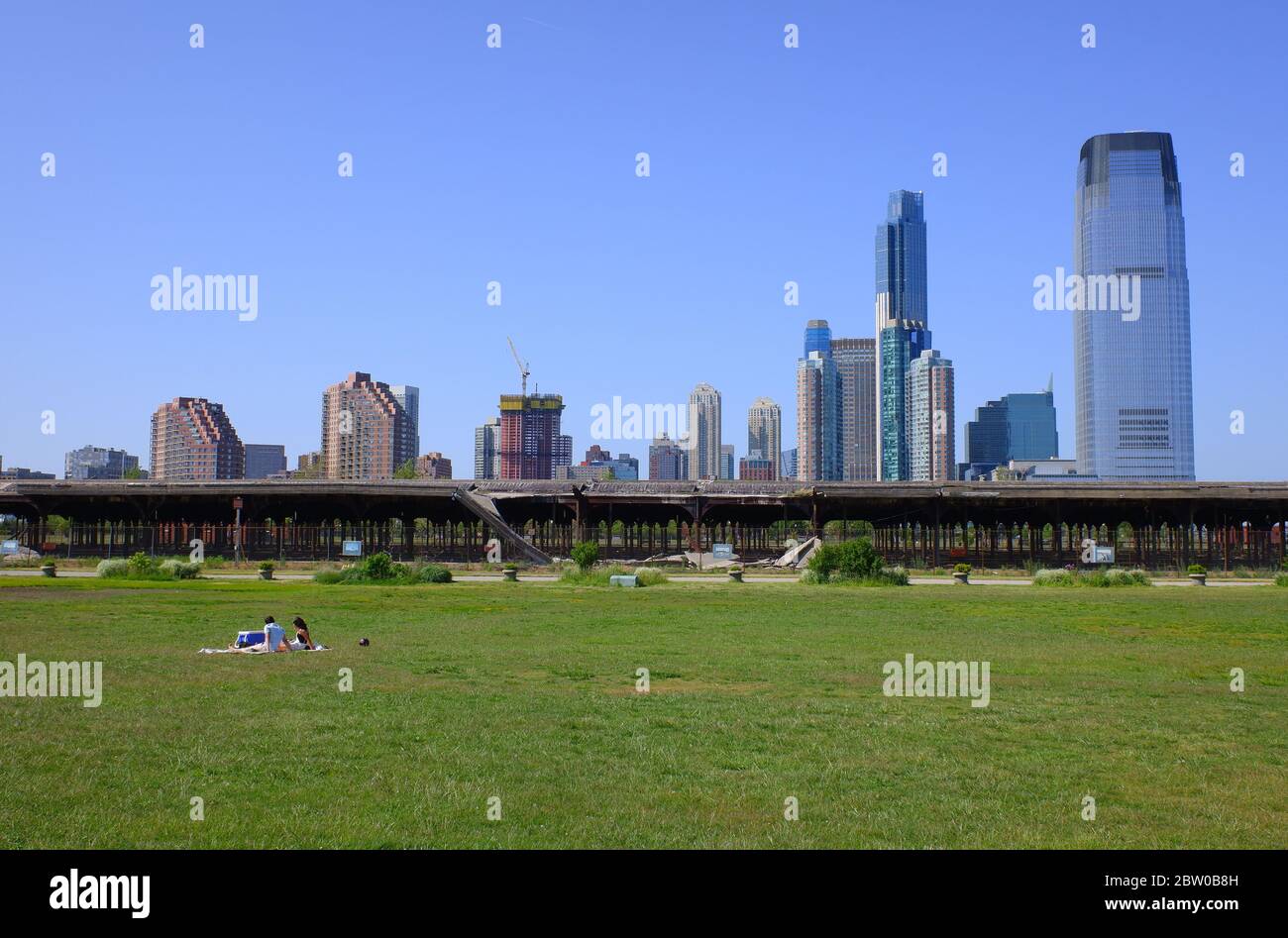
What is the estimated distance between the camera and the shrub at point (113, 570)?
46750 millimetres

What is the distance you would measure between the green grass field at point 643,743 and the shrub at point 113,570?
79.2 feet

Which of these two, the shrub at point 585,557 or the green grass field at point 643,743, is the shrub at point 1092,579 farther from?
the green grass field at point 643,743

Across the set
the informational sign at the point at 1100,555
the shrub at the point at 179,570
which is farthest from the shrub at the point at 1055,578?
the shrub at the point at 179,570

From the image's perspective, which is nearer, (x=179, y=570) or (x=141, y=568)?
(x=179, y=570)

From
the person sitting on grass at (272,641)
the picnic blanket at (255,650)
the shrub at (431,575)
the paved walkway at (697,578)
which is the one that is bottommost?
the paved walkway at (697,578)

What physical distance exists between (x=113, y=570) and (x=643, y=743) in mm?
42970

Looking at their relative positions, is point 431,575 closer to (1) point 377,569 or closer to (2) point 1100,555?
(1) point 377,569

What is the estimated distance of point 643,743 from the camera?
39.2ft

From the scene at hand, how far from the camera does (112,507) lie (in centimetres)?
7912

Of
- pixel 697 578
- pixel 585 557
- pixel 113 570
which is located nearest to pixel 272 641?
pixel 585 557

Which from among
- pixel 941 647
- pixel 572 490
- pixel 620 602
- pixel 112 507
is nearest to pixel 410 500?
pixel 572 490

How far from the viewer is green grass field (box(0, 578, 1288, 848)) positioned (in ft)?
28.8

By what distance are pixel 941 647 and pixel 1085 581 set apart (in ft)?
89.0

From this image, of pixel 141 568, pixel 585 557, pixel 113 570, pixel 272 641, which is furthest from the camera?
pixel 585 557
